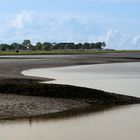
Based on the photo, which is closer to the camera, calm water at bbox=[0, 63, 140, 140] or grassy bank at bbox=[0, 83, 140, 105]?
calm water at bbox=[0, 63, 140, 140]

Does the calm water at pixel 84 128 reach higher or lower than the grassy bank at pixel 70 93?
lower

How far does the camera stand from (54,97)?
92.2ft

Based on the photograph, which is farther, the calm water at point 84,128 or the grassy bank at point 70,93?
the grassy bank at point 70,93

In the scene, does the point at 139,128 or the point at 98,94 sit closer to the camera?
the point at 139,128

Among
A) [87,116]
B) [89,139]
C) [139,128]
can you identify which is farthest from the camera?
[87,116]

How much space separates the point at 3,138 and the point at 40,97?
986 cm

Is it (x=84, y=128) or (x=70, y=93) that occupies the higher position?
(x=70, y=93)

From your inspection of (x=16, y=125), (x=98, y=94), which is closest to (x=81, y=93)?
(x=98, y=94)

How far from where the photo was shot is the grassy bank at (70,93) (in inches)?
1083

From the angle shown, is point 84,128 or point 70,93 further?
point 70,93

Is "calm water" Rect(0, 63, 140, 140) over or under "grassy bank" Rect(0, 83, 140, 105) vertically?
under

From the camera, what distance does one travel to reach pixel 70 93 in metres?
28.2

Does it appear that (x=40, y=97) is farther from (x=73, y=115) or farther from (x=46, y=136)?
(x=46, y=136)

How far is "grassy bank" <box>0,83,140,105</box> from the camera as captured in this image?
27.5m
